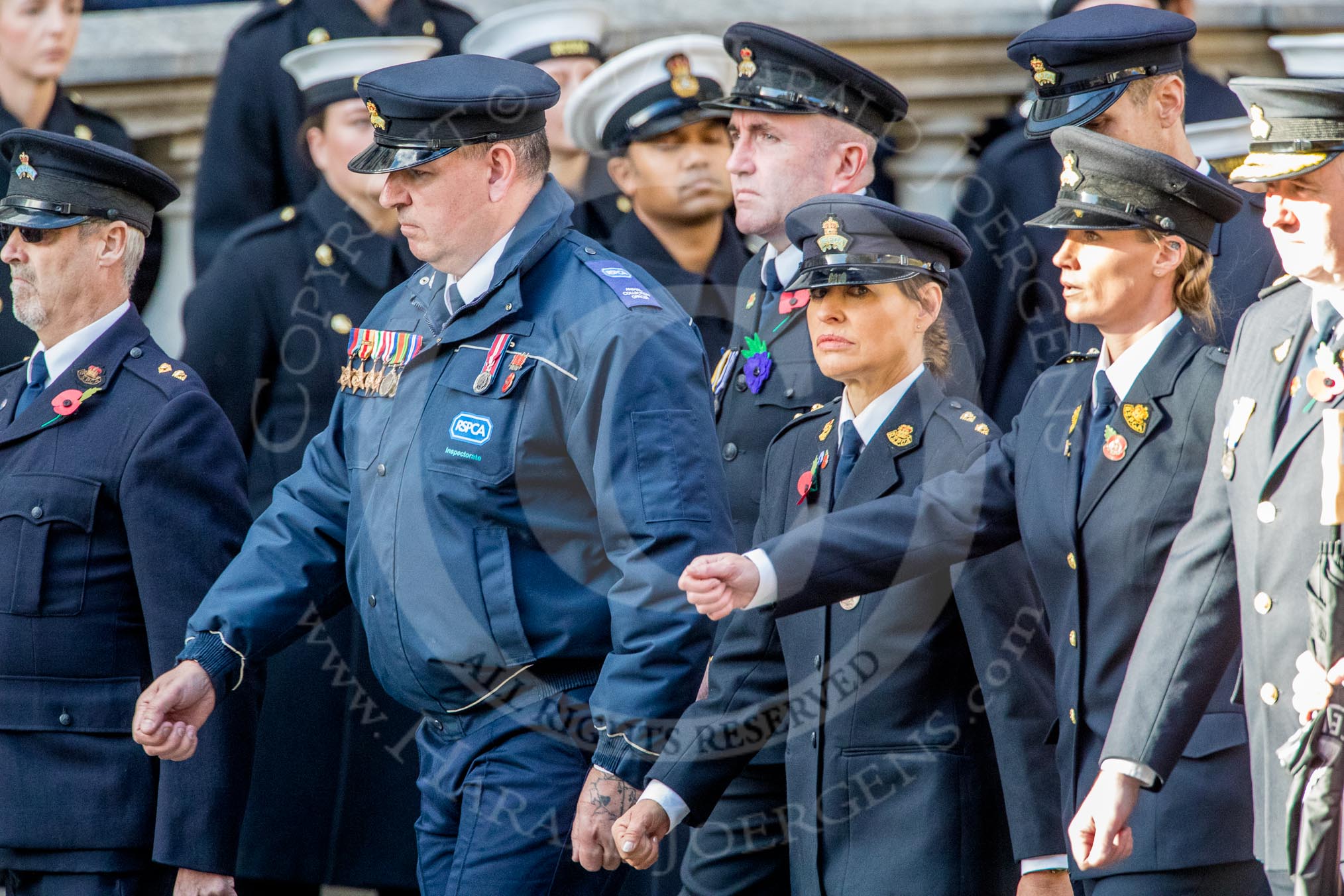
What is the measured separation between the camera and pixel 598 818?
146 inches

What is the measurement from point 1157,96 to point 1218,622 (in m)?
1.48

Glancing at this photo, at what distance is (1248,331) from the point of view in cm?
339

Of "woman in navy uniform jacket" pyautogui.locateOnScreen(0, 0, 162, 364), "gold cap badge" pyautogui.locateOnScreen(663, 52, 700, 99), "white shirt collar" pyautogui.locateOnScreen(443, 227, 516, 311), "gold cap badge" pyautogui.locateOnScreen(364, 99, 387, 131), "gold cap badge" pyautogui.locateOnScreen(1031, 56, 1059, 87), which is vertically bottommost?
"woman in navy uniform jacket" pyautogui.locateOnScreen(0, 0, 162, 364)

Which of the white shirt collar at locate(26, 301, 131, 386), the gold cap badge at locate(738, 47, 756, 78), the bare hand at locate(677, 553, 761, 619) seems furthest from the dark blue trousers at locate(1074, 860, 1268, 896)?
the white shirt collar at locate(26, 301, 131, 386)

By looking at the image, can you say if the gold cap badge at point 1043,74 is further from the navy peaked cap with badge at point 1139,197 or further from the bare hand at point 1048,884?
the bare hand at point 1048,884

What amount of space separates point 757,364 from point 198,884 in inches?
65.2

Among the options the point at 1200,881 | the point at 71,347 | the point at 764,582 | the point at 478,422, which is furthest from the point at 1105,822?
the point at 71,347

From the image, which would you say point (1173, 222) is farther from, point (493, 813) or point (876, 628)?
point (493, 813)

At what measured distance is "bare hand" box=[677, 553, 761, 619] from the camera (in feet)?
11.3

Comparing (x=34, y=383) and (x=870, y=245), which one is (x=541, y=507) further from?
(x=34, y=383)

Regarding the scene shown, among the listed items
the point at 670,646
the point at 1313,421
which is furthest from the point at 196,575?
the point at 1313,421

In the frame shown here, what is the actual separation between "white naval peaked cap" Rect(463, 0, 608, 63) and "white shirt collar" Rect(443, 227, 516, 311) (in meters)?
2.11

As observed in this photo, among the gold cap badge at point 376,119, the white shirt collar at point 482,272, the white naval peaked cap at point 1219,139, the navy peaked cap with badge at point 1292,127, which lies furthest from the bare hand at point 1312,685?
the white naval peaked cap at point 1219,139

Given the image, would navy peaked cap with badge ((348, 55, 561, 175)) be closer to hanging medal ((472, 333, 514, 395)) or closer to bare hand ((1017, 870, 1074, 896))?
hanging medal ((472, 333, 514, 395))
